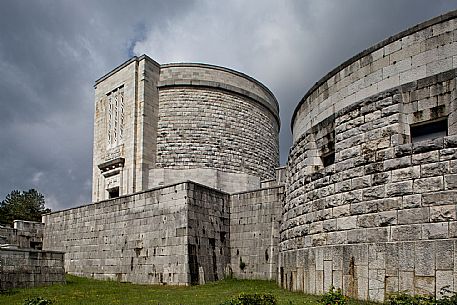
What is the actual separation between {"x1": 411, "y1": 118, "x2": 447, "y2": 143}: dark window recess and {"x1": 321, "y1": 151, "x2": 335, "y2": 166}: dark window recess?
2.69m

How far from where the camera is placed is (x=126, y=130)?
26.1 m

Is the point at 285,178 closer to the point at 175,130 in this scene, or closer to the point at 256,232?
the point at 256,232

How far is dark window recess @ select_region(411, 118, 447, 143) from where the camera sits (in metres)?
9.26

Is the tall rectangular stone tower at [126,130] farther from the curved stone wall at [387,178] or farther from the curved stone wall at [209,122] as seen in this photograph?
the curved stone wall at [387,178]

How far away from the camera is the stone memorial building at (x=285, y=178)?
29.7 ft

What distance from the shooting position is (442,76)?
29.9 feet

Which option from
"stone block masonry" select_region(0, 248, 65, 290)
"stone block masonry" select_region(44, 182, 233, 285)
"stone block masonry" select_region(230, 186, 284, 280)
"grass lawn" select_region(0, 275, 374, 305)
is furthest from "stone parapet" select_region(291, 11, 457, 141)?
"stone block masonry" select_region(0, 248, 65, 290)

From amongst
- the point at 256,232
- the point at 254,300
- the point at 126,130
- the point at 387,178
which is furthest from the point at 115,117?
the point at 254,300

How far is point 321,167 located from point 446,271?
484cm

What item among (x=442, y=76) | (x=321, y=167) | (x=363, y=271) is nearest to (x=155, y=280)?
(x=321, y=167)

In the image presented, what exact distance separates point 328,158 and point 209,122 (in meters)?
14.9

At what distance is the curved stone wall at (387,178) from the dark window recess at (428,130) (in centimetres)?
3

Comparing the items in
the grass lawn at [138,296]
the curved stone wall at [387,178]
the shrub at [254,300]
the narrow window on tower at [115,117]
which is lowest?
the grass lawn at [138,296]

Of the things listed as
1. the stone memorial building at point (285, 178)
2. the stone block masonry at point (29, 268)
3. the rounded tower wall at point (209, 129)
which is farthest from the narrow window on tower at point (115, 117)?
the stone block masonry at point (29, 268)
